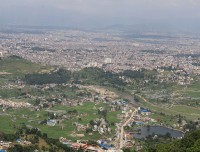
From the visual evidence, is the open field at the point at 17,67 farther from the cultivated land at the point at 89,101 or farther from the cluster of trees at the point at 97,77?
the cluster of trees at the point at 97,77

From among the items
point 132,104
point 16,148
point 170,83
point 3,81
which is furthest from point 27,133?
point 170,83

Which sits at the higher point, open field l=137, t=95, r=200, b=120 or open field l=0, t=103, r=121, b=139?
open field l=0, t=103, r=121, b=139

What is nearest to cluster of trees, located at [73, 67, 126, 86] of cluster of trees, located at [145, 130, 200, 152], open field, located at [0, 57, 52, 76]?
open field, located at [0, 57, 52, 76]

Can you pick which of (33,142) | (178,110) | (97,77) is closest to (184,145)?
(33,142)

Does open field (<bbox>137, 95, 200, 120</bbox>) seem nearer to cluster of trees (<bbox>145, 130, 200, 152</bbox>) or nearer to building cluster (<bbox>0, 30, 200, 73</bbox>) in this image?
cluster of trees (<bbox>145, 130, 200, 152</bbox>)

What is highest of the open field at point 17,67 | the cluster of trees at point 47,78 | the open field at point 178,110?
the open field at point 17,67

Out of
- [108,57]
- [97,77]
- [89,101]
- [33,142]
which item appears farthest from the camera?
[108,57]

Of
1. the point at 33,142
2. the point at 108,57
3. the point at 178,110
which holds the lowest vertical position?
the point at 178,110

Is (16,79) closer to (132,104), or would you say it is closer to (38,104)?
(38,104)

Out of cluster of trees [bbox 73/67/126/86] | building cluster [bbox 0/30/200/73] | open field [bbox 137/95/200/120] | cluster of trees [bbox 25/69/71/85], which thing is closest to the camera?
open field [bbox 137/95/200/120]

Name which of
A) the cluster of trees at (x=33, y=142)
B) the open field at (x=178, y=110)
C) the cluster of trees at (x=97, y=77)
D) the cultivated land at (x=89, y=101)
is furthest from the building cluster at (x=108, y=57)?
the cluster of trees at (x=33, y=142)

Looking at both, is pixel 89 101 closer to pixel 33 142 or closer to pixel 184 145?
pixel 33 142
